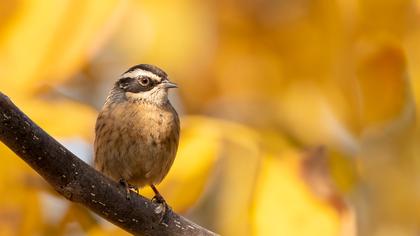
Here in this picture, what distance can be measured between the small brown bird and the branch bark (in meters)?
0.96

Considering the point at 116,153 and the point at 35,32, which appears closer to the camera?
the point at 35,32

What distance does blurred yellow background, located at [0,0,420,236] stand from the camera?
2.48m

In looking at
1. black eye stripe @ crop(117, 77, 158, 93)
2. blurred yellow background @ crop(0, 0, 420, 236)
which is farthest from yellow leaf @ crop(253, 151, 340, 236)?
black eye stripe @ crop(117, 77, 158, 93)

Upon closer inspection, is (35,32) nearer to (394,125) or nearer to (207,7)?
(207,7)

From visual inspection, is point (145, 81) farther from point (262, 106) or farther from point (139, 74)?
point (262, 106)

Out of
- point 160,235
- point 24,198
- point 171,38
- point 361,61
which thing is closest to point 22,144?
point 24,198

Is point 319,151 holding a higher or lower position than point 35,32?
higher

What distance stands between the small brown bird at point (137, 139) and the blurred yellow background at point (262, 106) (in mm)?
1061

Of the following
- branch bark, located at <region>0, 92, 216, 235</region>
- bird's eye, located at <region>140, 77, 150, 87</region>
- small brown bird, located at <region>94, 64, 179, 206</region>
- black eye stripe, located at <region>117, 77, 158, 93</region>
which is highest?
bird's eye, located at <region>140, 77, 150, 87</region>

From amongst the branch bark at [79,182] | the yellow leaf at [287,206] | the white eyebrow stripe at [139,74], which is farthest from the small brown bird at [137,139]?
the yellow leaf at [287,206]

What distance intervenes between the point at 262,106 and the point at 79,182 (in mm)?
725

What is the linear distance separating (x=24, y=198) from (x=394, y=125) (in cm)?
134

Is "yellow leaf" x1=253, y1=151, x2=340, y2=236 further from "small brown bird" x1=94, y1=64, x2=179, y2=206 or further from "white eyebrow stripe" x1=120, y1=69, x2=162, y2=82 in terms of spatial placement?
"white eyebrow stripe" x1=120, y1=69, x2=162, y2=82

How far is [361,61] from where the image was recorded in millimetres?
2691
